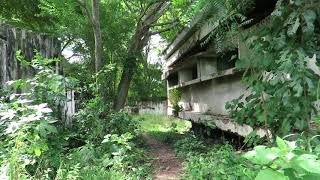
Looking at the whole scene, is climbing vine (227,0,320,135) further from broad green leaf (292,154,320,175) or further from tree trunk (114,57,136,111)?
tree trunk (114,57,136,111)

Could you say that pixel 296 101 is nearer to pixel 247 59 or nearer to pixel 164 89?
pixel 247 59

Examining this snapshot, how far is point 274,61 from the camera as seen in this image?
289 centimetres

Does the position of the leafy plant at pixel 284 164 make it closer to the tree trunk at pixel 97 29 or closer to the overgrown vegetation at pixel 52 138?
the overgrown vegetation at pixel 52 138

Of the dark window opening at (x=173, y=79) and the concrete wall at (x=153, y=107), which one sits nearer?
the dark window opening at (x=173, y=79)

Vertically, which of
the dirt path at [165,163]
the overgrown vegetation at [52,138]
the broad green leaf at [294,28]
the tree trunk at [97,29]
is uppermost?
the tree trunk at [97,29]

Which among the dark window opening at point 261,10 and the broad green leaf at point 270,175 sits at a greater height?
the dark window opening at point 261,10

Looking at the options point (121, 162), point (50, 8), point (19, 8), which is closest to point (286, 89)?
point (121, 162)

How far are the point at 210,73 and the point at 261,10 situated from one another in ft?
11.1

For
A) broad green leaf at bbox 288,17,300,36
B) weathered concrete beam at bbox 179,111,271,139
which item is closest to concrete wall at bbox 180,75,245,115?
weathered concrete beam at bbox 179,111,271,139

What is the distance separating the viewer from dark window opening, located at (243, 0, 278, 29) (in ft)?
15.2

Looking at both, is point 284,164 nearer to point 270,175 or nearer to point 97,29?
point 270,175

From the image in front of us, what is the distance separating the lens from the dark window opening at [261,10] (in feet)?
15.2

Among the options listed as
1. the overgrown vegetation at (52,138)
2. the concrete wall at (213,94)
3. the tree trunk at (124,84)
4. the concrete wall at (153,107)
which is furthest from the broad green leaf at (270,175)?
the concrete wall at (153,107)

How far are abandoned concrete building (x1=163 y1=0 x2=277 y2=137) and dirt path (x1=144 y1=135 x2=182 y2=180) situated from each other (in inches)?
39.7
